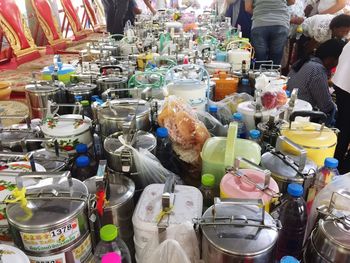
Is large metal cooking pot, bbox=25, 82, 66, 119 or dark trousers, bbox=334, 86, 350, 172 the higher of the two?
large metal cooking pot, bbox=25, 82, 66, 119

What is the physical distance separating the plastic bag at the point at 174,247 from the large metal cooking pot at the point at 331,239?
0.22 meters

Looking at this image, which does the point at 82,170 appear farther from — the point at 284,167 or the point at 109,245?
the point at 284,167

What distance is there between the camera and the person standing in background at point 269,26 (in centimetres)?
265

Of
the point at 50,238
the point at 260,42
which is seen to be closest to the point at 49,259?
the point at 50,238

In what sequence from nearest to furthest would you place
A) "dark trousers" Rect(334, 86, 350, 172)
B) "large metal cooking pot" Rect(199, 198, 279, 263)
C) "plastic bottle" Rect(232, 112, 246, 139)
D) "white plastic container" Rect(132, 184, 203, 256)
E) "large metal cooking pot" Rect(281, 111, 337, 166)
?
1. "large metal cooking pot" Rect(199, 198, 279, 263)
2. "white plastic container" Rect(132, 184, 203, 256)
3. "large metal cooking pot" Rect(281, 111, 337, 166)
4. "plastic bottle" Rect(232, 112, 246, 139)
5. "dark trousers" Rect(334, 86, 350, 172)

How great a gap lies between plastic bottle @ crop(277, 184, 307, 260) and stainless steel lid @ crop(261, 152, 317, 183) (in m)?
0.06

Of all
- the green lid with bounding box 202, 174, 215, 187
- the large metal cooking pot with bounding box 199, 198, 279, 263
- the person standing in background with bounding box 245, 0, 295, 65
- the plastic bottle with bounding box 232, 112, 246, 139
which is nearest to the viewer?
the large metal cooking pot with bounding box 199, 198, 279, 263

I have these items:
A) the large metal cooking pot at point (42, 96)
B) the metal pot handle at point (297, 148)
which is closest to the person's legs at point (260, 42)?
the large metal cooking pot at point (42, 96)

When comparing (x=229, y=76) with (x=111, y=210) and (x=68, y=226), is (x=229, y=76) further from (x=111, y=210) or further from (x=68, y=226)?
(x=68, y=226)

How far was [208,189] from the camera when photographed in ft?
2.53

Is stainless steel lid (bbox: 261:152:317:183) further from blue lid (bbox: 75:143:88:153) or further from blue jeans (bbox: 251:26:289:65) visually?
blue jeans (bbox: 251:26:289:65)

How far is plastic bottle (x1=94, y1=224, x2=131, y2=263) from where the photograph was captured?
1.84ft

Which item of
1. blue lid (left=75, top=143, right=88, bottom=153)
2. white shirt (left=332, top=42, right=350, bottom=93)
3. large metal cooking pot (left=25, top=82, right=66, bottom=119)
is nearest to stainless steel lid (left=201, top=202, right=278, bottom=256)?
blue lid (left=75, top=143, right=88, bottom=153)

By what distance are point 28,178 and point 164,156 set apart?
48cm
